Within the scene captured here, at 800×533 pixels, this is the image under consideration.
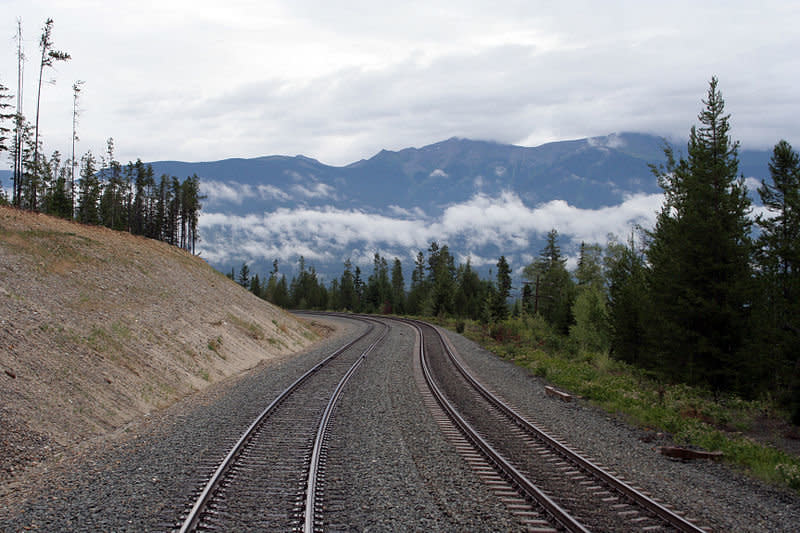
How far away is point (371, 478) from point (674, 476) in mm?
5006

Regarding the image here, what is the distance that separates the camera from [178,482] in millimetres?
7672

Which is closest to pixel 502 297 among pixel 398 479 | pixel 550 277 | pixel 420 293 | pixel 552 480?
pixel 550 277

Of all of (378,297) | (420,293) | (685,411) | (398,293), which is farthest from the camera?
(398,293)

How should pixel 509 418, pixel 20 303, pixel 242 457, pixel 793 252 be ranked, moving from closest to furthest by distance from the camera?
pixel 242 457, pixel 509 418, pixel 20 303, pixel 793 252

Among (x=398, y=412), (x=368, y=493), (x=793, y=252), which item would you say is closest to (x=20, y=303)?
(x=398, y=412)

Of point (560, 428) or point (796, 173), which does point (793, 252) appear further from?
point (560, 428)

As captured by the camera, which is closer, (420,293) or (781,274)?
(781,274)

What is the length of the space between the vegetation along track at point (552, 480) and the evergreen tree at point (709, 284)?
33.7 feet

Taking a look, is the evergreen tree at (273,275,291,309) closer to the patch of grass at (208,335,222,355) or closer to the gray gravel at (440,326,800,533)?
the patch of grass at (208,335,222,355)

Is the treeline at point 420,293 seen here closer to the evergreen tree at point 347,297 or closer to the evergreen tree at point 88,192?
the evergreen tree at point 347,297

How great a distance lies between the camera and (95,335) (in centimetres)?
1587

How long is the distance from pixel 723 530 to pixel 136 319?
19.4 metres

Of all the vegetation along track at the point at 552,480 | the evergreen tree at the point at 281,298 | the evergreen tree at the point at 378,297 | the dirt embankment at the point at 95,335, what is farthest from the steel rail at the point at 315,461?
the evergreen tree at the point at 281,298

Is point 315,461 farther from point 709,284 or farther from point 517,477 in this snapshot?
point 709,284
